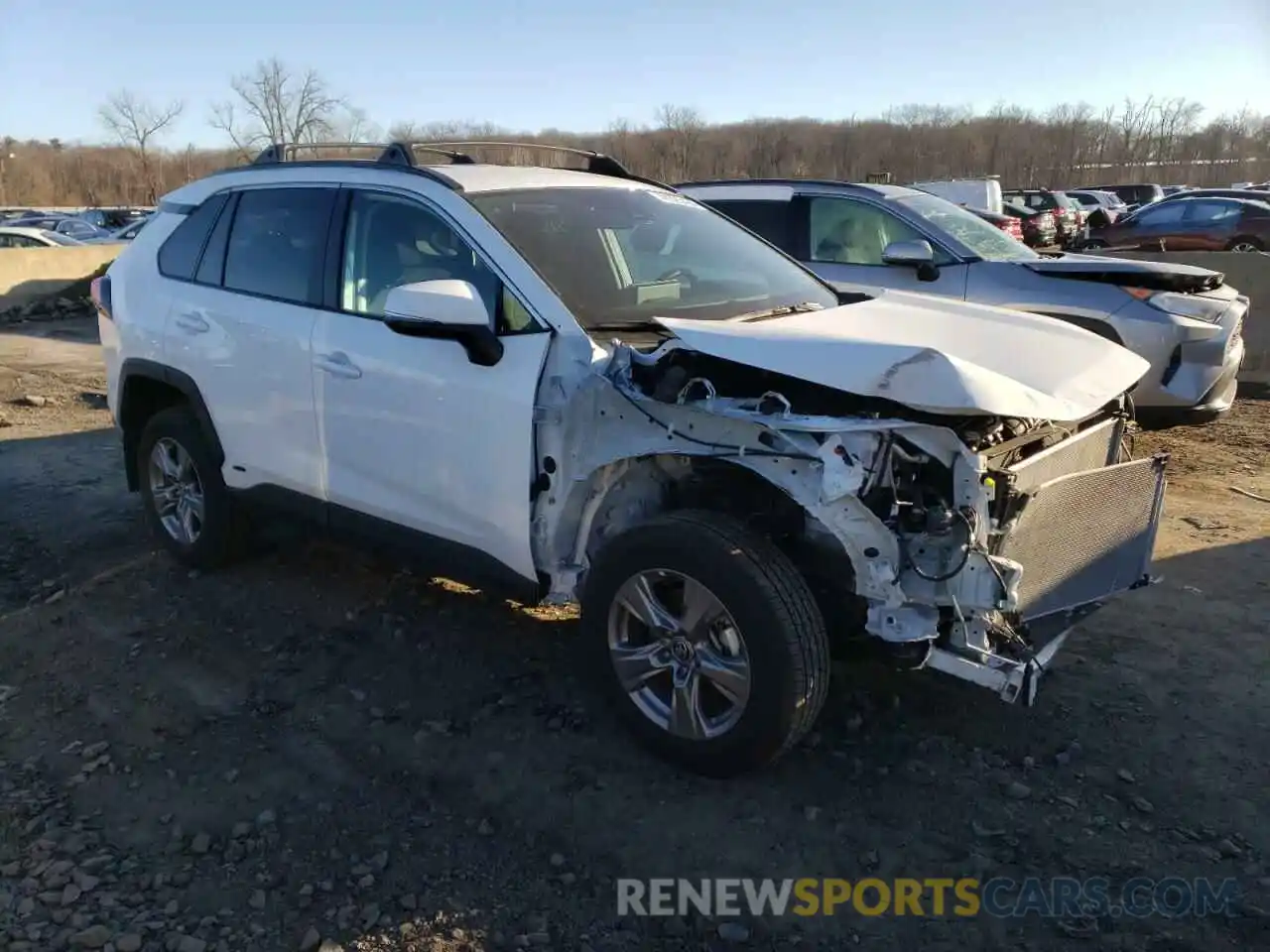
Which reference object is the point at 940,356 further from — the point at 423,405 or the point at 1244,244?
the point at 1244,244

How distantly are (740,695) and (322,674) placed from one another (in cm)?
187

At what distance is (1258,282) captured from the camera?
1025 centimetres

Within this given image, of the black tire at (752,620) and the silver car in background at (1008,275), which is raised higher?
the silver car in background at (1008,275)

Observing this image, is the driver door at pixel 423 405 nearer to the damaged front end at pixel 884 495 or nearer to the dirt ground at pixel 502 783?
the damaged front end at pixel 884 495

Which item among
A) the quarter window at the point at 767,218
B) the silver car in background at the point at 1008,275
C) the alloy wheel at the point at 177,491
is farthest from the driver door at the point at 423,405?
the quarter window at the point at 767,218

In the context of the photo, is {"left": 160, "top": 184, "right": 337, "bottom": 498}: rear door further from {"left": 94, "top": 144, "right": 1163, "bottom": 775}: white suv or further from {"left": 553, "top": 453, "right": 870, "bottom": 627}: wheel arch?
{"left": 553, "top": 453, "right": 870, "bottom": 627}: wheel arch

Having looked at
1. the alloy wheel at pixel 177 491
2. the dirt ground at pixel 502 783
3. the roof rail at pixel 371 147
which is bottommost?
the dirt ground at pixel 502 783

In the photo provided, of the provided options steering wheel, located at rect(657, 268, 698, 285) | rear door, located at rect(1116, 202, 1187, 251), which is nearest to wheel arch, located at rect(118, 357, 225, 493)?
steering wheel, located at rect(657, 268, 698, 285)

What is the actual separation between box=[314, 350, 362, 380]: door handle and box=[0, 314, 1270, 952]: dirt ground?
1.18 metres

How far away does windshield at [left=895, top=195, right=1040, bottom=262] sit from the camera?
24.3 feet

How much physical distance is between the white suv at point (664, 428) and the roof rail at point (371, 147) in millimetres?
18

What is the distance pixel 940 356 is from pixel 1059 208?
93.3ft

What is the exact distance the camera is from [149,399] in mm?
5281

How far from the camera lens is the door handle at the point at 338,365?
13.0 feet
